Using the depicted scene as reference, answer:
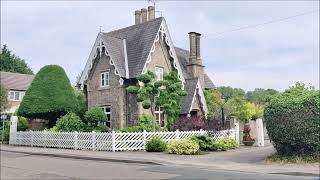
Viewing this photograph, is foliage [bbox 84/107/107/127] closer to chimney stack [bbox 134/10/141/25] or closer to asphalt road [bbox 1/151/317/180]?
asphalt road [bbox 1/151/317/180]

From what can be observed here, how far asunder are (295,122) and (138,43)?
1872 cm

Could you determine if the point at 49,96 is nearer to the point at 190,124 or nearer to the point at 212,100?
the point at 190,124

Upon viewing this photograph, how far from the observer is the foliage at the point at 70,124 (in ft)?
93.1

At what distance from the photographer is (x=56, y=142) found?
1075 inches

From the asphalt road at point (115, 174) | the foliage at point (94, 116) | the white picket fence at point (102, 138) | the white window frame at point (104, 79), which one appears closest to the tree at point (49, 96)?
the white picket fence at point (102, 138)

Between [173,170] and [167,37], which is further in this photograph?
[167,37]

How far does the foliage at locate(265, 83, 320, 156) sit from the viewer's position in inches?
624

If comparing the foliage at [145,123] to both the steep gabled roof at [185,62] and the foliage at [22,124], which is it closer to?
the steep gabled roof at [185,62]

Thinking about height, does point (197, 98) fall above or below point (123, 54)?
below

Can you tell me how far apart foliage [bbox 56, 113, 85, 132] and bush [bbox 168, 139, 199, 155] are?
29.6ft

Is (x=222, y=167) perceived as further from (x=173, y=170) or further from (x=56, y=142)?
(x=56, y=142)

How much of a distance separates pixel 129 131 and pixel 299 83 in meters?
11.1

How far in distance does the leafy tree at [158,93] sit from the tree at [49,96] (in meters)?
7.18

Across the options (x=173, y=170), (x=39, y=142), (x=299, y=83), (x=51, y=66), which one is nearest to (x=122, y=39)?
(x=51, y=66)
